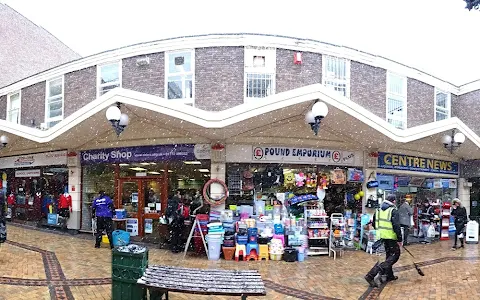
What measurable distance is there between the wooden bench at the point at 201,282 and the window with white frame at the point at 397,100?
9.31 metres

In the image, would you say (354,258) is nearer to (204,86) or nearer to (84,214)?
(204,86)

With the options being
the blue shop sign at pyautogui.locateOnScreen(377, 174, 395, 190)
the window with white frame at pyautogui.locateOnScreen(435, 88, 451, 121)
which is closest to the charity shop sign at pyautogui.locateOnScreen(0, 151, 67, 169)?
the blue shop sign at pyautogui.locateOnScreen(377, 174, 395, 190)

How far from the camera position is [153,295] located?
17.0 ft

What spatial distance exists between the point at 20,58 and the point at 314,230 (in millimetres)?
18516

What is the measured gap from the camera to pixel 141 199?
11.3 metres

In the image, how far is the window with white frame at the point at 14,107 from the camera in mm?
15438

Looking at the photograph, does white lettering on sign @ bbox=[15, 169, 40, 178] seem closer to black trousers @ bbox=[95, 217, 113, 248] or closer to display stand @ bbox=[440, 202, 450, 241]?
black trousers @ bbox=[95, 217, 113, 248]

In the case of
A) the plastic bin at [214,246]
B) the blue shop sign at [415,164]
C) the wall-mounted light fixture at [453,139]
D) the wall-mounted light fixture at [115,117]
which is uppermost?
the wall-mounted light fixture at [115,117]

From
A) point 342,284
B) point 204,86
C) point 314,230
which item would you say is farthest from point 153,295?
point 204,86

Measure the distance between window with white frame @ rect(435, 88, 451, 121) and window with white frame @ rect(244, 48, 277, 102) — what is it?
22.6ft

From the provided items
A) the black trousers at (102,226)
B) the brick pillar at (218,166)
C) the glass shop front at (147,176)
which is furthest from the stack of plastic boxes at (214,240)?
the black trousers at (102,226)

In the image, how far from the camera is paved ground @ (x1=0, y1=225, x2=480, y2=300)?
6.12m

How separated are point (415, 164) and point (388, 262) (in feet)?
22.4

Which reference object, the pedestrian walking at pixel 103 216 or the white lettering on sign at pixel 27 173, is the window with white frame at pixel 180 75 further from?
the white lettering on sign at pixel 27 173
